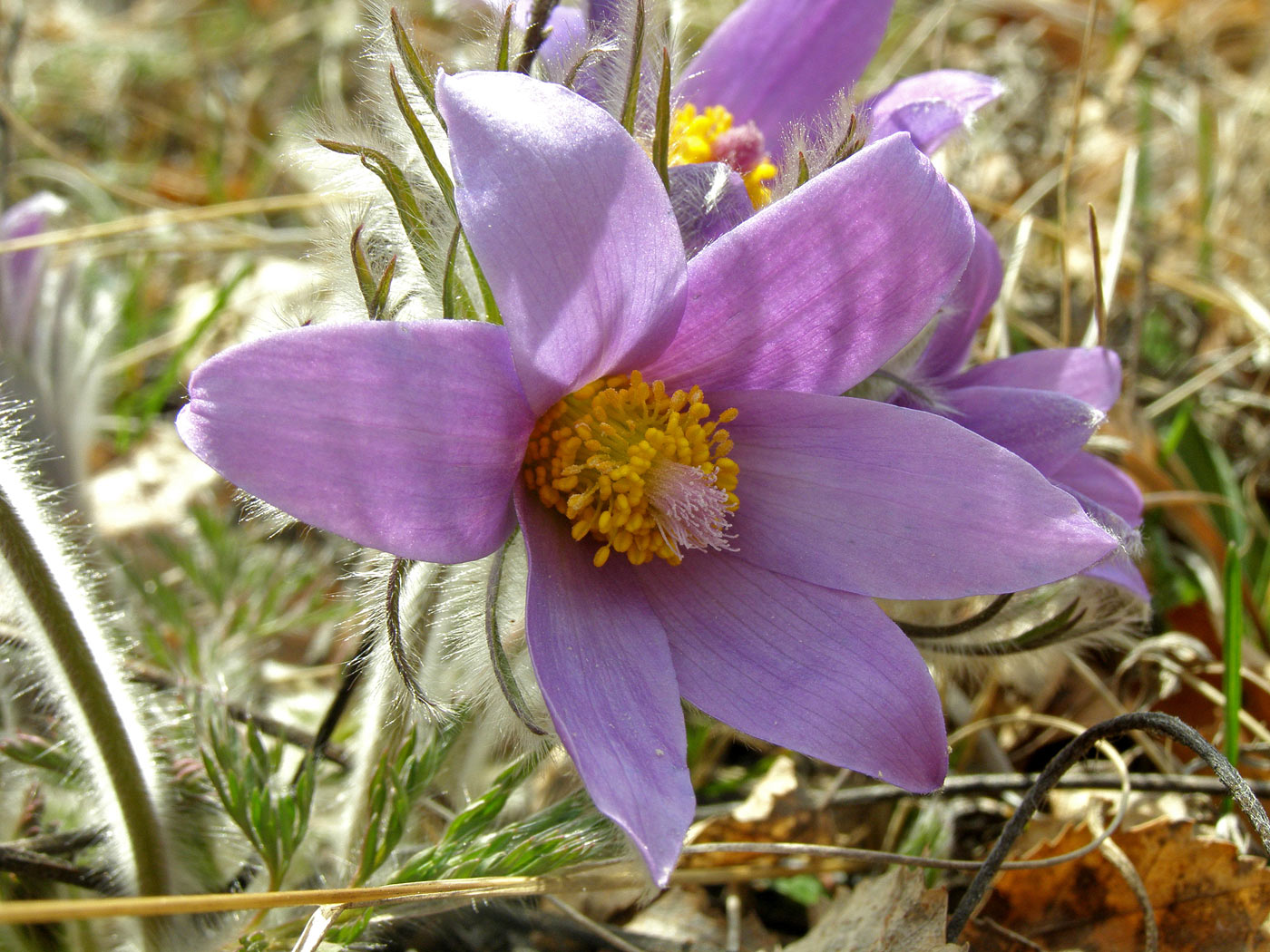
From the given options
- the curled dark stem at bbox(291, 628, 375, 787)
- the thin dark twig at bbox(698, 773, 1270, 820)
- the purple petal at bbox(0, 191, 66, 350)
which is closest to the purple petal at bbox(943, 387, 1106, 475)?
the thin dark twig at bbox(698, 773, 1270, 820)

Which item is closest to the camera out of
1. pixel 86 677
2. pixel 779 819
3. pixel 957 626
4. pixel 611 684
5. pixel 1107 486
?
pixel 611 684

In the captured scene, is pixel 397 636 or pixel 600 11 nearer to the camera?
pixel 397 636

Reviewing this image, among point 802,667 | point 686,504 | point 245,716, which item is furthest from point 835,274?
point 245,716

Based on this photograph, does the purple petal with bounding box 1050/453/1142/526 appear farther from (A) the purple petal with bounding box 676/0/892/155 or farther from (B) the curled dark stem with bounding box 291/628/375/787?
(B) the curled dark stem with bounding box 291/628/375/787

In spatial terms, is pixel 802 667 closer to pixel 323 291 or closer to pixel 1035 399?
pixel 1035 399

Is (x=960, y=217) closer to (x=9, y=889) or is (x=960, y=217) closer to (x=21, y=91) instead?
Result: (x=9, y=889)
